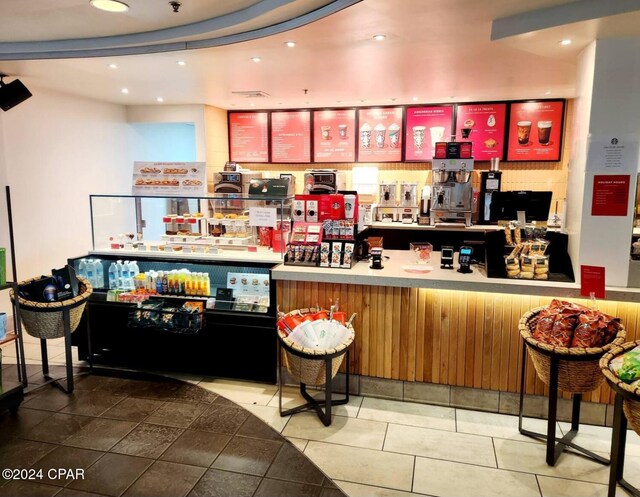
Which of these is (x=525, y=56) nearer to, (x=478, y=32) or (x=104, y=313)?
(x=478, y=32)

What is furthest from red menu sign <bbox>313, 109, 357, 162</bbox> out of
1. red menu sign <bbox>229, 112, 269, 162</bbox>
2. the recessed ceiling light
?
the recessed ceiling light

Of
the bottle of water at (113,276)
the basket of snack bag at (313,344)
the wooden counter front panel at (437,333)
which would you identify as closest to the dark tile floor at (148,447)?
the basket of snack bag at (313,344)

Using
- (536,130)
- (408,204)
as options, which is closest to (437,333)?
(408,204)

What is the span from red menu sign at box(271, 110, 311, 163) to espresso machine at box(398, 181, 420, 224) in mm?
1650

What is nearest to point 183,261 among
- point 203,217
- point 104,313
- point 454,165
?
point 203,217

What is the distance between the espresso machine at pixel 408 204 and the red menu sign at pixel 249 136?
233 cm

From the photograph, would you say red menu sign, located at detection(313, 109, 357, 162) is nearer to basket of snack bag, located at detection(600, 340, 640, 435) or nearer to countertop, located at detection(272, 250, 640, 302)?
countertop, located at detection(272, 250, 640, 302)

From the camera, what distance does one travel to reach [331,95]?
20.4ft

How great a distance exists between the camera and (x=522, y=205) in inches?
151

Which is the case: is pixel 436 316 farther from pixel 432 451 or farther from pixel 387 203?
pixel 387 203

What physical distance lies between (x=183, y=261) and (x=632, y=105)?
364 centimetres

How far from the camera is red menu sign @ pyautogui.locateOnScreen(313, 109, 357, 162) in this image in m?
7.24

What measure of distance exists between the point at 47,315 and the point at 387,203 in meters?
4.85

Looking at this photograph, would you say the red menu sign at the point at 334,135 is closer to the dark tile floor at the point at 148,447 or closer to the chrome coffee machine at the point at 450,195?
the chrome coffee machine at the point at 450,195
